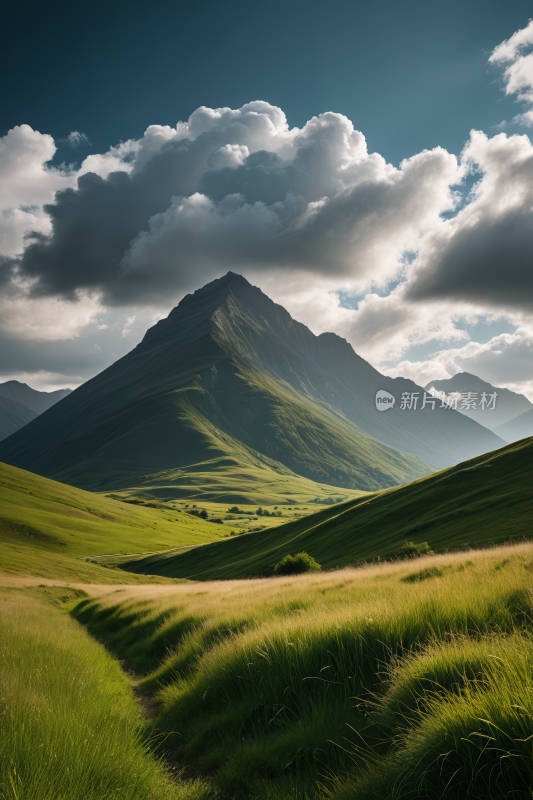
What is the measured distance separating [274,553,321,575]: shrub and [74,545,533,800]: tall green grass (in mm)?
29365

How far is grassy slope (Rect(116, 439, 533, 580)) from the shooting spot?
98.4 ft

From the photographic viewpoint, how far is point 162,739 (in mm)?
7168

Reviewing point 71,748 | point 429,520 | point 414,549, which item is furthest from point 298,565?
point 71,748

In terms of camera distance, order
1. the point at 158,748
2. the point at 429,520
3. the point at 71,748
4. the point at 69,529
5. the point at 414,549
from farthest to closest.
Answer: the point at 69,529, the point at 429,520, the point at 414,549, the point at 158,748, the point at 71,748

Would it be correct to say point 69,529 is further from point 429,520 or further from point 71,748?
point 71,748

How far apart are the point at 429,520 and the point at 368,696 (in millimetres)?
34715

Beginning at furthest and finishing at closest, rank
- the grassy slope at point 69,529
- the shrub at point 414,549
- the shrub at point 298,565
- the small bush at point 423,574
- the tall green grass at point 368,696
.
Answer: the grassy slope at point 69,529
the shrub at point 298,565
the shrub at point 414,549
the small bush at point 423,574
the tall green grass at point 368,696

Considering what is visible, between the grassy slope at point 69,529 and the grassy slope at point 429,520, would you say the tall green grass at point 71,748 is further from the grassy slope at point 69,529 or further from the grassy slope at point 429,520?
the grassy slope at point 69,529

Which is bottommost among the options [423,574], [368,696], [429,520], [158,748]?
[429,520]

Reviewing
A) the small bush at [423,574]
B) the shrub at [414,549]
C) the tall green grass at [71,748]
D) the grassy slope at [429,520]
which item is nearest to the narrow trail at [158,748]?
the tall green grass at [71,748]

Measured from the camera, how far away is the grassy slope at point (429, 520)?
30.0 metres

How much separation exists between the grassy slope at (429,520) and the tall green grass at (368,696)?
2186cm

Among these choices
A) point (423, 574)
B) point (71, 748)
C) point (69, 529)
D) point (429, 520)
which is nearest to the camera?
point (71, 748)

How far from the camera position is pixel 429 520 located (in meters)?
37.0
